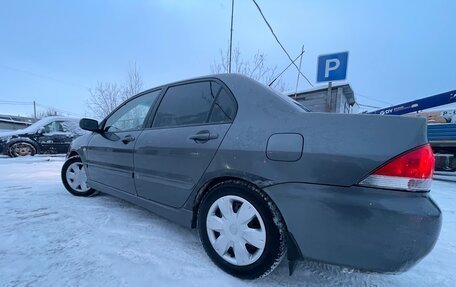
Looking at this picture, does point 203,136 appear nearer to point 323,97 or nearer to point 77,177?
point 77,177

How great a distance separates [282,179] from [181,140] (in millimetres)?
1000

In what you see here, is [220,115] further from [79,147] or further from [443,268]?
[79,147]

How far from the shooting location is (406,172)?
4.74 feet

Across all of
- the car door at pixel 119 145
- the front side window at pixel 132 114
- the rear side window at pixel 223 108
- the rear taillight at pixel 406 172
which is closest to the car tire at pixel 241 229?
the rear side window at pixel 223 108

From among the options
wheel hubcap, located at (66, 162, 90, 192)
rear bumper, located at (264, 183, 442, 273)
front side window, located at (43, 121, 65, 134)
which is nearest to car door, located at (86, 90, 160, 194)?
wheel hubcap, located at (66, 162, 90, 192)

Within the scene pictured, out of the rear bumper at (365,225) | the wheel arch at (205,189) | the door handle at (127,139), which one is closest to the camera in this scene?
the rear bumper at (365,225)

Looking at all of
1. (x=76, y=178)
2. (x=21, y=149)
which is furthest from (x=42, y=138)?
(x=76, y=178)

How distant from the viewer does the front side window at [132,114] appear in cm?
303

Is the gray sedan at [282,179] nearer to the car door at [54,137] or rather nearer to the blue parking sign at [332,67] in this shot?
the blue parking sign at [332,67]

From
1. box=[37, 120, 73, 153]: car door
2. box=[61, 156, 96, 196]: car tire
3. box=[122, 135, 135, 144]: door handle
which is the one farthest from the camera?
box=[37, 120, 73, 153]: car door

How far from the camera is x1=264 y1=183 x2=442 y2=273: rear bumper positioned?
55.6 inches

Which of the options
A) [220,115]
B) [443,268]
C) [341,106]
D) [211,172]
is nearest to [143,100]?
[220,115]

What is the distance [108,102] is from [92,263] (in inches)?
725

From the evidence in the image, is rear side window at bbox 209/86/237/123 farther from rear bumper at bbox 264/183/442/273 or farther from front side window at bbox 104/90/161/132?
front side window at bbox 104/90/161/132
